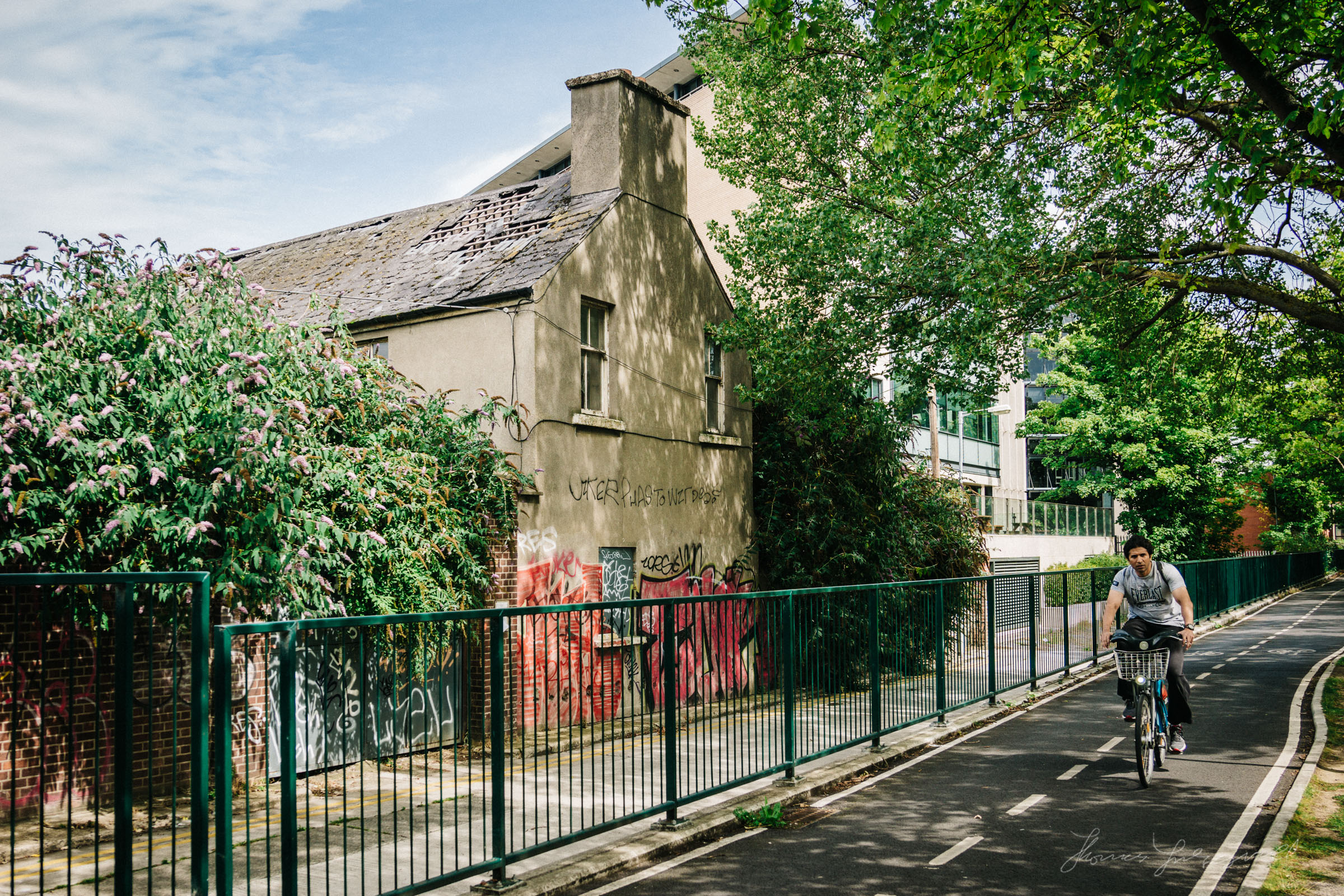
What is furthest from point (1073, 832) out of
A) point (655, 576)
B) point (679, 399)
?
point (679, 399)

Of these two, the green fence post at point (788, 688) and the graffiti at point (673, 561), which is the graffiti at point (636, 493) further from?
the green fence post at point (788, 688)

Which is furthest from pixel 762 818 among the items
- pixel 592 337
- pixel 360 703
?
pixel 592 337

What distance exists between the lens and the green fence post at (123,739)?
4.25 meters

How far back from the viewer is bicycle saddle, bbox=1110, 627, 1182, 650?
30.9 ft

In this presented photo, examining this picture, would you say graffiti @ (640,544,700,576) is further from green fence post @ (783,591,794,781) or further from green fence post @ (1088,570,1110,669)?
green fence post @ (1088,570,1110,669)

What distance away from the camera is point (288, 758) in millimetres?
5035

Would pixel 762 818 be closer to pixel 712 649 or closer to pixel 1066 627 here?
pixel 712 649

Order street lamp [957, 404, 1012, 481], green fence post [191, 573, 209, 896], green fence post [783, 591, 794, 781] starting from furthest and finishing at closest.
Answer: street lamp [957, 404, 1012, 481] → green fence post [783, 591, 794, 781] → green fence post [191, 573, 209, 896]

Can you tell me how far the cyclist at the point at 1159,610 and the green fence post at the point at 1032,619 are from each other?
17.5 feet

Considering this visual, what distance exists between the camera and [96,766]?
4.31m

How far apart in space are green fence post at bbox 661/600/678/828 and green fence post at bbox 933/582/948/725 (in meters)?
5.17

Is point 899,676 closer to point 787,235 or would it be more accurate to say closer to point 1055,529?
point 787,235

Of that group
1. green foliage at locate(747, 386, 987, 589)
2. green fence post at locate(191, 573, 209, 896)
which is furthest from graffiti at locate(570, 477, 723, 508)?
green fence post at locate(191, 573, 209, 896)

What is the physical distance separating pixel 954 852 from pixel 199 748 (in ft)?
16.0
